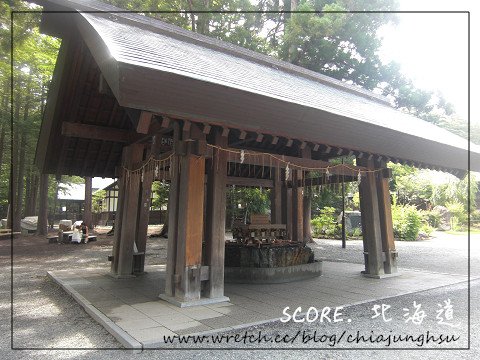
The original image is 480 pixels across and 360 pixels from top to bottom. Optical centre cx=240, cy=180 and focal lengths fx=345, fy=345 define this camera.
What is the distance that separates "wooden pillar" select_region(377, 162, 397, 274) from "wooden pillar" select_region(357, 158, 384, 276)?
219 millimetres


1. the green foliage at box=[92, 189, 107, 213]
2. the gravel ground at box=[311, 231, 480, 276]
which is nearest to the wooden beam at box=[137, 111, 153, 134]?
the gravel ground at box=[311, 231, 480, 276]

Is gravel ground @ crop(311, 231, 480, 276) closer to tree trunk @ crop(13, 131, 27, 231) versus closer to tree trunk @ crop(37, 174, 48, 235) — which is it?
tree trunk @ crop(37, 174, 48, 235)

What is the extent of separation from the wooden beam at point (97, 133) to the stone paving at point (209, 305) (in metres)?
3.07

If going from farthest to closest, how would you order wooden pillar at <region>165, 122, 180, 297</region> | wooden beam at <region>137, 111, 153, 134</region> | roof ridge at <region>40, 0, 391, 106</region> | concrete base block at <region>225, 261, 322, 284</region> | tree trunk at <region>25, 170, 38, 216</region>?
1. tree trunk at <region>25, 170, 38, 216</region>
2. concrete base block at <region>225, 261, 322, 284</region>
3. roof ridge at <region>40, 0, 391, 106</region>
4. wooden pillar at <region>165, 122, 180, 297</region>
5. wooden beam at <region>137, 111, 153, 134</region>

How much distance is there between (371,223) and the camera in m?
8.06

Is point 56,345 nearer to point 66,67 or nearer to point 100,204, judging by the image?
point 66,67

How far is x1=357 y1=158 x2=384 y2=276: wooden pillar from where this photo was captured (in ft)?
26.4

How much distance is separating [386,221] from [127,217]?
19.9 feet

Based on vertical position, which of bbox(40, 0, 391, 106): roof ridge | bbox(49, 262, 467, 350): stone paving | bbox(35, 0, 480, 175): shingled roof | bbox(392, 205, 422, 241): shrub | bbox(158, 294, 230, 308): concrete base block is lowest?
bbox(49, 262, 467, 350): stone paving

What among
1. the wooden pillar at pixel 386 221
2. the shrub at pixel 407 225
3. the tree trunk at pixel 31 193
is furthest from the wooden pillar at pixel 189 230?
the tree trunk at pixel 31 193

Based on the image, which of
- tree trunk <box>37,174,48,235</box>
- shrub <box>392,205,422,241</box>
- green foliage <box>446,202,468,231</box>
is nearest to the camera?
tree trunk <box>37,174,48,235</box>

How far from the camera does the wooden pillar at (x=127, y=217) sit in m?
7.56

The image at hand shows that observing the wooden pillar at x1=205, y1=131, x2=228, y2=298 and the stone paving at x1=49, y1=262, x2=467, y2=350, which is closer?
the stone paving at x1=49, y1=262, x2=467, y2=350

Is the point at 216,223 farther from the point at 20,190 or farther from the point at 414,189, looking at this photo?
the point at 414,189
